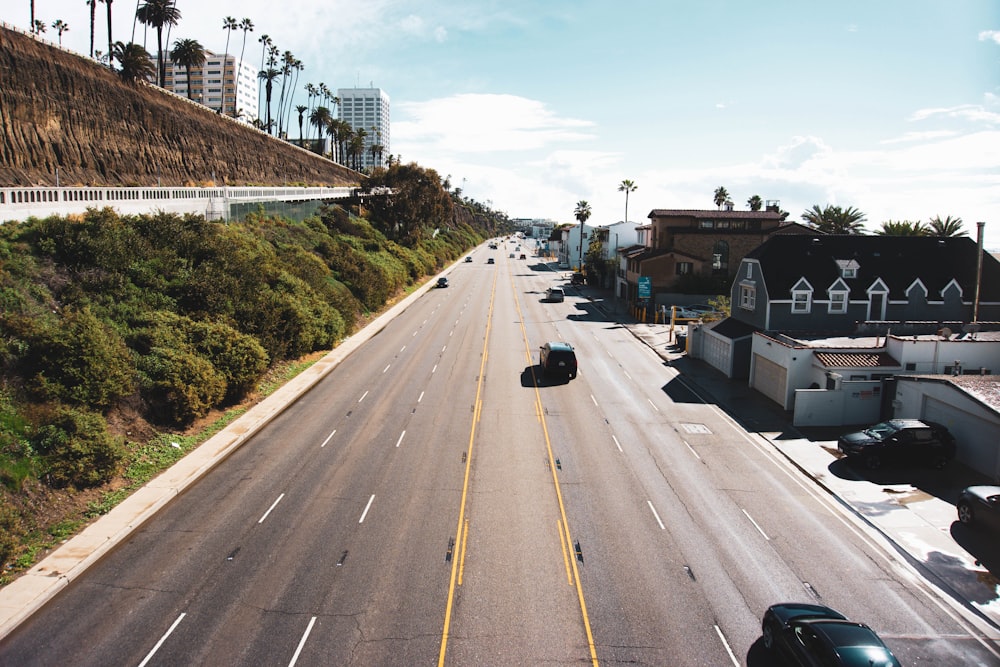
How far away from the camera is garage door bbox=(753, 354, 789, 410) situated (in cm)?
3043

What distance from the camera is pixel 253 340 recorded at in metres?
29.8

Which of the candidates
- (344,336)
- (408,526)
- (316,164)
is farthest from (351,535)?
(316,164)

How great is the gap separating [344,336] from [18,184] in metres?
23.2

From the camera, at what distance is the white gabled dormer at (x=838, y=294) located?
38281mm

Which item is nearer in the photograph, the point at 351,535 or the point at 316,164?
the point at 351,535

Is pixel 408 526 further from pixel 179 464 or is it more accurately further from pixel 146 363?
pixel 146 363

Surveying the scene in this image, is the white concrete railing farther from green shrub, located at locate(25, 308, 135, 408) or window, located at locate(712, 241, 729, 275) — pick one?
window, located at locate(712, 241, 729, 275)

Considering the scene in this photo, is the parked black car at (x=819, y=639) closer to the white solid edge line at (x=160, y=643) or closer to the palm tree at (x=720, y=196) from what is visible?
the white solid edge line at (x=160, y=643)

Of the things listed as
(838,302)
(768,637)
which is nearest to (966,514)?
(768,637)

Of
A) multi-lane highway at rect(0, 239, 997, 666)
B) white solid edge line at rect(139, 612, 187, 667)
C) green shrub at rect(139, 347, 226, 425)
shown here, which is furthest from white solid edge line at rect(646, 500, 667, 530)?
green shrub at rect(139, 347, 226, 425)

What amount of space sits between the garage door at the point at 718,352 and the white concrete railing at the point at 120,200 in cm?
3551

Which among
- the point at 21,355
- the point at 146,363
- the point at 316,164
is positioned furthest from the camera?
the point at 316,164

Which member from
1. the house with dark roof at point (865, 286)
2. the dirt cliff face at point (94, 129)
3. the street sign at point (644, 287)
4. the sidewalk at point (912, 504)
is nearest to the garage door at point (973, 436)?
the sidewalk at point (912, 504)

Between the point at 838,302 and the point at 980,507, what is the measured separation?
75.9 ft
